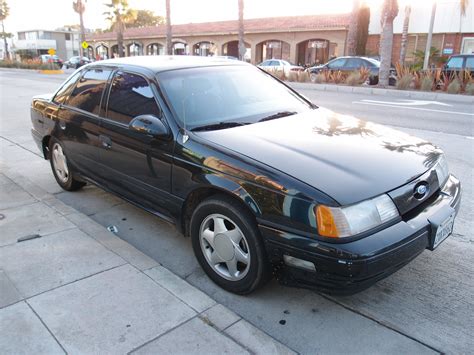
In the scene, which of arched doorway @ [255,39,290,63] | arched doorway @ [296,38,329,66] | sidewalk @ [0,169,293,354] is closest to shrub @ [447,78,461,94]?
sidewalk @ [0,169,293,354]

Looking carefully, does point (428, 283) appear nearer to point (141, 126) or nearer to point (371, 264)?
point (371, 264)

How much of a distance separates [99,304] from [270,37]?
3493 cm

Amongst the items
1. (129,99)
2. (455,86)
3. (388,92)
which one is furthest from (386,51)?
(129,99)

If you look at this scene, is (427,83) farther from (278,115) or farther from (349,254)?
(349,254)

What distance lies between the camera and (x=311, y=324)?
2.72m

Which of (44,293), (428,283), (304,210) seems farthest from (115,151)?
(428,283)

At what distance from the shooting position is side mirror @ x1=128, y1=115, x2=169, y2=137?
3.21 meters

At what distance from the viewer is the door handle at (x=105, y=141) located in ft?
12.8

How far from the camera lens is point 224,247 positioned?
2.94m

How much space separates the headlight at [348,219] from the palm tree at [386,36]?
16392mm

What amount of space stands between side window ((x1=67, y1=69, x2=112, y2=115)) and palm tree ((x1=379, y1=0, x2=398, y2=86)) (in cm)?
1533

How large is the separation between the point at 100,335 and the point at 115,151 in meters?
1.78

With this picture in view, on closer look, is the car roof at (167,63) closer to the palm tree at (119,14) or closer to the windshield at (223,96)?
the windshield at (223,96)

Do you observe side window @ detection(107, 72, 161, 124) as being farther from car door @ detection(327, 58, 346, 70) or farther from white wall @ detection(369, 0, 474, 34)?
white wall @ detection(369, 0, 474, 34)
